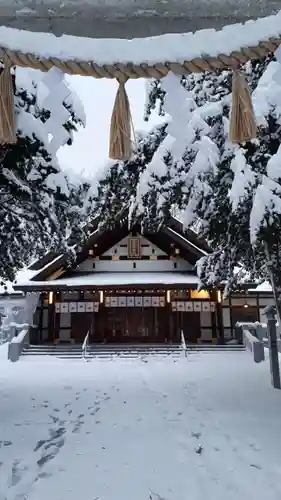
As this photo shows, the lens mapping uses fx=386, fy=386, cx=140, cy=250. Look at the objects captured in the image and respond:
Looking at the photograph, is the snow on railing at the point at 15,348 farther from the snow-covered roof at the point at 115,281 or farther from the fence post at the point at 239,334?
the fence post at the point at 239,334

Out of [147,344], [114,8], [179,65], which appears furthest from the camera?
[147,344]

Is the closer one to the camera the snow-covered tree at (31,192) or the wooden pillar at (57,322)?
the snow-covered tree at (31,192)

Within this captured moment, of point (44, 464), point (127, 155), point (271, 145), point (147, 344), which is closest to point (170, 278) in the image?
point (147, 344)

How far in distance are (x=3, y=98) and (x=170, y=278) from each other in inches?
614

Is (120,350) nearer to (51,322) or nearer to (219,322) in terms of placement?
(51,322)

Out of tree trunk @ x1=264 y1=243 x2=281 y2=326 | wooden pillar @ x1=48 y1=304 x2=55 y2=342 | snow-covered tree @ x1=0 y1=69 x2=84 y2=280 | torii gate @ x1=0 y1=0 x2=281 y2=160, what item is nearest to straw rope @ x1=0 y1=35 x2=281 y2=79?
torii gate @ x1=0 y1=0 x2=281 y2=160

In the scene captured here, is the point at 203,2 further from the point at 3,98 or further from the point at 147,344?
the point at 147,344

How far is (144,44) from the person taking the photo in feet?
6.65

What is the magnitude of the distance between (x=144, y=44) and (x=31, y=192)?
464cm

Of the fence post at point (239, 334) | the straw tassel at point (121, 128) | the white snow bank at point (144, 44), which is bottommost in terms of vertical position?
the fence post at point (239, 334)

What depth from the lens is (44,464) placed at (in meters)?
4.85

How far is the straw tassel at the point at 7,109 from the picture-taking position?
202 cm

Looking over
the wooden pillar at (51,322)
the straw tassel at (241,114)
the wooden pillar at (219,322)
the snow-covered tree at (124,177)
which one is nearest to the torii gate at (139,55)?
the straw tassel at (241,114)

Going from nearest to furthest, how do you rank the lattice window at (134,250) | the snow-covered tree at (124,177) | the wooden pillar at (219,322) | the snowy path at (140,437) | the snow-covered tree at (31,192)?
the snowy path at (140,437) < the snow-covered tree at (31,192) < the snow-covered tree at (124,177) < the wooden pillar at (219,322) < the lattice window at (134,250)
